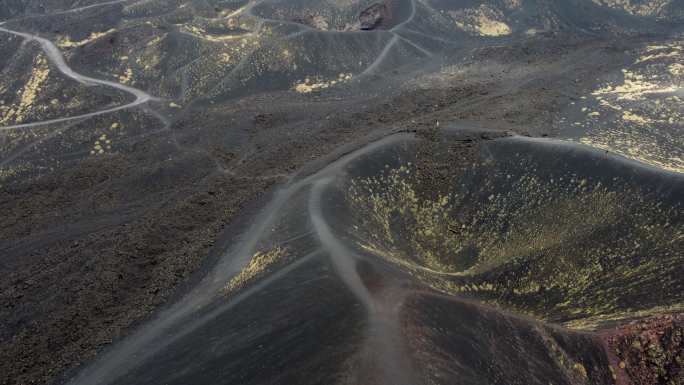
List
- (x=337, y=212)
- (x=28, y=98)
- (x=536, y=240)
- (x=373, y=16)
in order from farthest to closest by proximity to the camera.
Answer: (x=373, y=16)
(x=28, y=98)
(x=536, y=240)
(x=337, y=212)

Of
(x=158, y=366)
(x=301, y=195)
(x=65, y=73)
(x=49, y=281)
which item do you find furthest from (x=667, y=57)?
(x=65, y=73)

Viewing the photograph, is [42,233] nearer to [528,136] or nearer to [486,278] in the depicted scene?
[486,278]

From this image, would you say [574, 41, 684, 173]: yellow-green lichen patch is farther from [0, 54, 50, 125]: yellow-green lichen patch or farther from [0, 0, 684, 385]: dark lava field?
[0, 54, 50, 125]: yellow-green lichen patch

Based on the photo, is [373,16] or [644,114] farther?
[373,16]

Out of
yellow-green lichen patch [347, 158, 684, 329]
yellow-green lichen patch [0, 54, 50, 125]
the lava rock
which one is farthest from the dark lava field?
the lava rock

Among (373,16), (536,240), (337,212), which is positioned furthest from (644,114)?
(373,16)

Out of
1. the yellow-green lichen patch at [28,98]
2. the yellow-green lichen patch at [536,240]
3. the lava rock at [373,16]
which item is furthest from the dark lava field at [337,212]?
the lava rock at [373,16]

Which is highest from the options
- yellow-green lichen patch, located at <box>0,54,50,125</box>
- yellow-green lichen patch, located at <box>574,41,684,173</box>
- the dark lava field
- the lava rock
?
yellow-green lichen patch, located at <box>0,54,50,125</box>

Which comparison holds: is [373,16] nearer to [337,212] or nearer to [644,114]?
[644,114]
